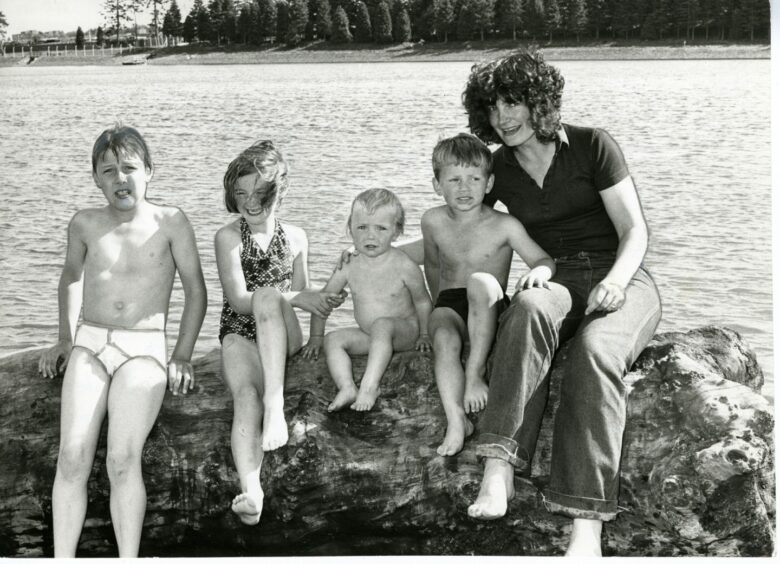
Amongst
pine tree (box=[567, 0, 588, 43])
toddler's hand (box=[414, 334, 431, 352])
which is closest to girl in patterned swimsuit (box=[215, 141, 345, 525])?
toddler's hand (box=[414, 334, 431, 352])

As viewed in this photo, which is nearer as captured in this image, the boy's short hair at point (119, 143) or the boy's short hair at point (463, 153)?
the boy's short hair at point (119, 143)

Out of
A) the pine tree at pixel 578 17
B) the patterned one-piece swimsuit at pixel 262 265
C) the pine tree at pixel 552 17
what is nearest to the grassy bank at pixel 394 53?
the pine tree at pixel 578 17

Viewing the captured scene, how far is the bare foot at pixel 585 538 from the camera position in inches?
113

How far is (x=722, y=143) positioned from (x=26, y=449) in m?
17.4

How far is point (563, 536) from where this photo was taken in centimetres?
328

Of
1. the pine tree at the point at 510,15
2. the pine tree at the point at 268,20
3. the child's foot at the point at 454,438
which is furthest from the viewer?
the pine tree at the point at 268,20

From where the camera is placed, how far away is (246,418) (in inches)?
128

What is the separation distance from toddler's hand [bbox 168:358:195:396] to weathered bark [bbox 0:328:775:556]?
4 cm

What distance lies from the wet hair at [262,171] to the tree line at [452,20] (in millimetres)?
10049

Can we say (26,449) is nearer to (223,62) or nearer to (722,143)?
(722,143)

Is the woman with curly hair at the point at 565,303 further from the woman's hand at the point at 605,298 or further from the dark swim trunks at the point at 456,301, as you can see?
the dark swim trunks at the point at 456,301

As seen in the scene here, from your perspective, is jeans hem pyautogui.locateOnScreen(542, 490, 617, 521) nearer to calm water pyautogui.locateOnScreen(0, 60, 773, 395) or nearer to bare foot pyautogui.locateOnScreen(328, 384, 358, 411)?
bare foot pyautogui.locateOnScreen(328, 384, 358, 411)

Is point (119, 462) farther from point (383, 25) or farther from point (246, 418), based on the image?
point (383, 25)

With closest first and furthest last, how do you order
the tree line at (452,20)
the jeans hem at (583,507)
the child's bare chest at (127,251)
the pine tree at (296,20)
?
1. the jeans hem at (583,507)
2. the child's bare chest at (127,251)
3. the tree line at (452,20)
4. the pine tree at (296,20)
